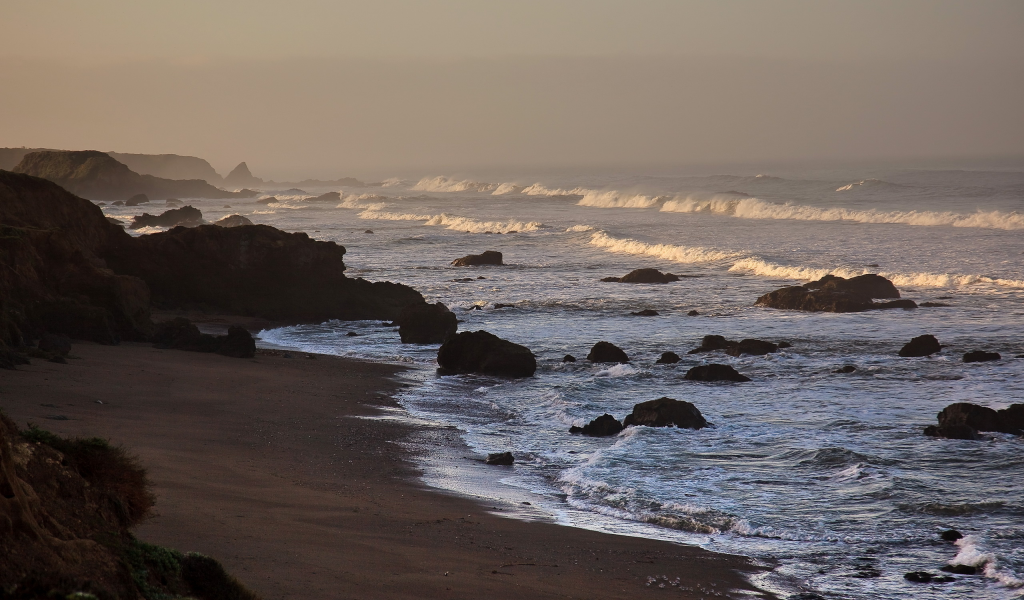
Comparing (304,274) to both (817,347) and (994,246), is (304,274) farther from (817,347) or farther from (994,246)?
(994,246)

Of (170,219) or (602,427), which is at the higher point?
(170,219)

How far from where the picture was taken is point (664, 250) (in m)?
39.2

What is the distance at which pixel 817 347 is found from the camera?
60.0ft

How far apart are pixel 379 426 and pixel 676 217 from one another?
5247cm

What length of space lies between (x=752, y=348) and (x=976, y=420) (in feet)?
20.8

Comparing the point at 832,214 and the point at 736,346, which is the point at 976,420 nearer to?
the point at 736,346

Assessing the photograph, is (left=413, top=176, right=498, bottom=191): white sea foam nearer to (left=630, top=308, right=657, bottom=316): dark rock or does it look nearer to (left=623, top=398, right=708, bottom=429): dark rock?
(left=630, top=308, right=657, bottom=316): dark rock

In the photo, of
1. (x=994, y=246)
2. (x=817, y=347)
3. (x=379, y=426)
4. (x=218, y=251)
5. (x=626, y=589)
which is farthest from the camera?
(x=994, y=246)

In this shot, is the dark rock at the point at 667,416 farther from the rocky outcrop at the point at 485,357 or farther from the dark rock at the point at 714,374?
the rocky outcrop at the point at 485,357

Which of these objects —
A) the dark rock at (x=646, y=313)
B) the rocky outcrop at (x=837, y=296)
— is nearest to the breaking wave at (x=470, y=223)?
the dark rock at (x=646, y=313)

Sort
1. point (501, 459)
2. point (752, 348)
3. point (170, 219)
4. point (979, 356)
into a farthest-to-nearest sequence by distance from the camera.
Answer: point (170, 219) → point (752, 348) → point (979, 356) → point (501, 459)

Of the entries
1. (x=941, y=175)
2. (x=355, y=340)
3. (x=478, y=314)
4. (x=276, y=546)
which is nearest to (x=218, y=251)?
(x=355, y=340)

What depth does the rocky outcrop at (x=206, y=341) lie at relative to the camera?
1683 cm

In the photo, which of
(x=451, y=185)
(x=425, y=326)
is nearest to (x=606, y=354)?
Answer: (x=425, y=326)
